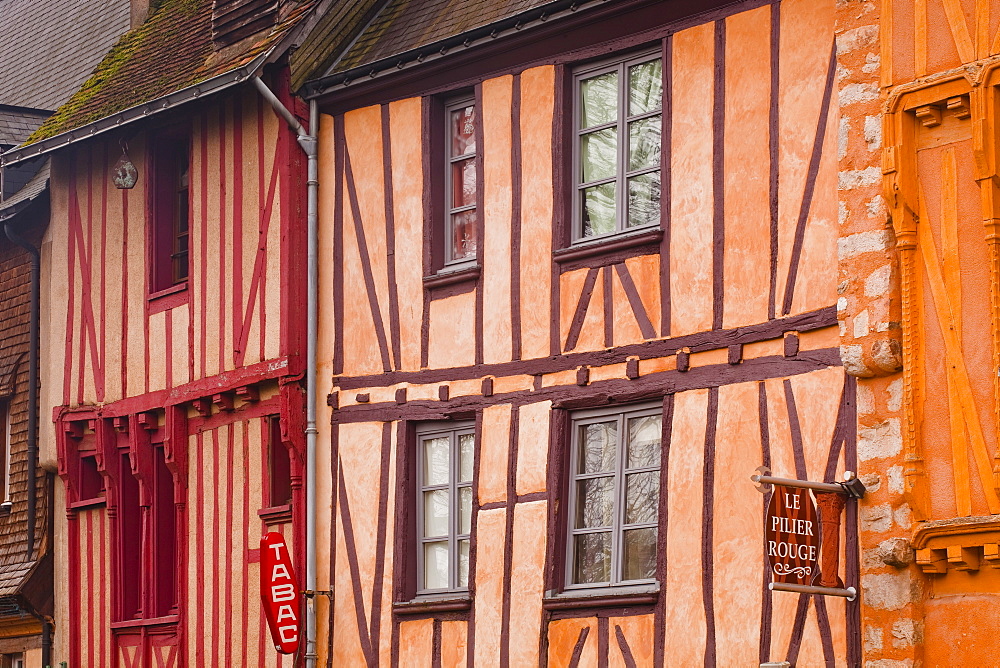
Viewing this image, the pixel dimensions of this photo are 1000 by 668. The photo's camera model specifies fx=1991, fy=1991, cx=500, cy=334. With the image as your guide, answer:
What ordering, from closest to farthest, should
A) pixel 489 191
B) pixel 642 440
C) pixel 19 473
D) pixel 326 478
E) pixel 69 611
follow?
pixel 642 440 → pixel 489 191 → pixel 326 478 → pixel 69 611 → pixel 19 473

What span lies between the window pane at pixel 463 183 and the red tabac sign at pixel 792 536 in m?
4.57

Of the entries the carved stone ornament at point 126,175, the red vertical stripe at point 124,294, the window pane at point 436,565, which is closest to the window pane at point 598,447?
the window pane at point 436,565

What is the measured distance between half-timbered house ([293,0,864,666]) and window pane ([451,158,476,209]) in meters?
0.02

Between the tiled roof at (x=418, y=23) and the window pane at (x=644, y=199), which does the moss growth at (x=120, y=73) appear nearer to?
the tiled roof at (x=418, y=23)

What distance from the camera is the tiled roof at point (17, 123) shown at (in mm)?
21656

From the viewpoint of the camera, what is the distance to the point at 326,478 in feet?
51.4

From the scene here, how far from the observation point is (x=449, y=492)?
1473 cm

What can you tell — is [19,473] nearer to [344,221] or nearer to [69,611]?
[69,611]

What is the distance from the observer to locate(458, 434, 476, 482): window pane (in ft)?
48.0

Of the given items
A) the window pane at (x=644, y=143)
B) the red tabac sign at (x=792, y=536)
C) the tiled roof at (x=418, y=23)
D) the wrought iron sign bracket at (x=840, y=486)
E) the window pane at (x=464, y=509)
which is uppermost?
the tiled roof at (x=418, y=23)

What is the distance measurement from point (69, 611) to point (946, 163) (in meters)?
10.7

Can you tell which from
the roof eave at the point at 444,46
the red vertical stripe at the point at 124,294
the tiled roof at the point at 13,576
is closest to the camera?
the roof eave at the point at 444,46

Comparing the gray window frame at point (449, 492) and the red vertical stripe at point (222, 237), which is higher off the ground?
the red vertical stripe at point (222, 237)

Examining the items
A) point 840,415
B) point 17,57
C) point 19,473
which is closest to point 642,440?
point 840,415
